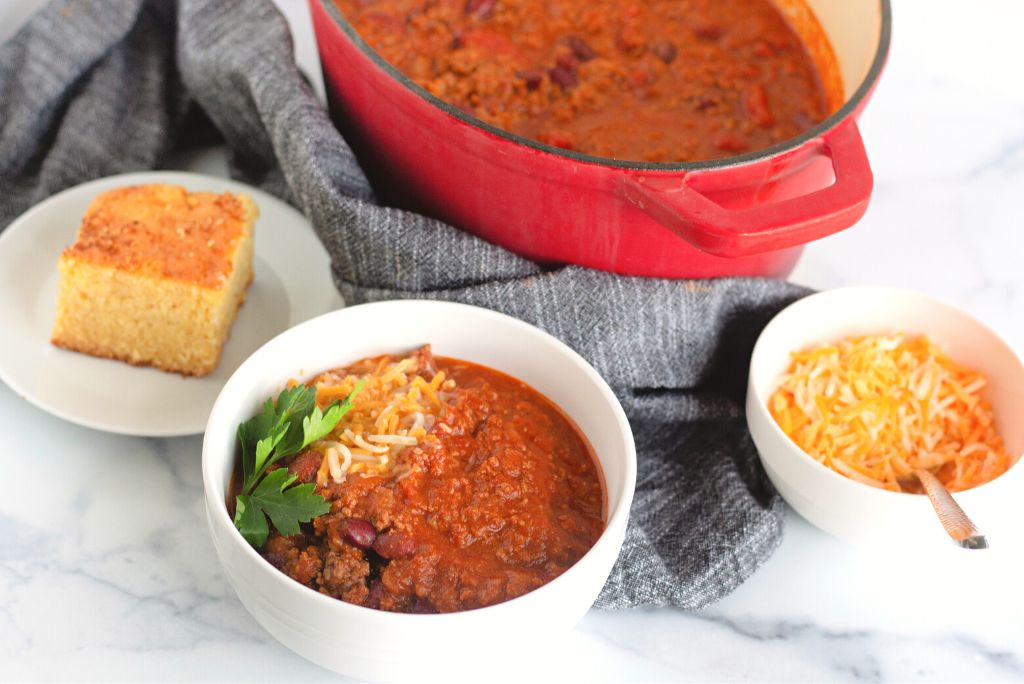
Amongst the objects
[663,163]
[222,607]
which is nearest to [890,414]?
[663,163]

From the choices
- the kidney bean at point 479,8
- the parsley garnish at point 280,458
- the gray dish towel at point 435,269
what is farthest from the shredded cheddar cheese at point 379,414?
the kidney bean at point 479,8

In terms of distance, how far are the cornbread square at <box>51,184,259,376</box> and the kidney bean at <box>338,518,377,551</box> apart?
0.66m

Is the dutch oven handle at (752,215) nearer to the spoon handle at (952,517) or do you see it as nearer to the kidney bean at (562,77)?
the spoon handle at (952,517)

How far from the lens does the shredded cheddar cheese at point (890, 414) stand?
6.78 feet

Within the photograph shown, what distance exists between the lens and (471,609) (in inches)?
67.5

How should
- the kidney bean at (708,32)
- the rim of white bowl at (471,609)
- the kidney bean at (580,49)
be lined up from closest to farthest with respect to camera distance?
1. the rim of white bowl at (471,609)
2. the kidney bean at (580,49)
3. the kidney bean at (708,32)

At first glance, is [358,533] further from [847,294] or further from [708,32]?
[708,32]

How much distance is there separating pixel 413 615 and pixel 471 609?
122mm

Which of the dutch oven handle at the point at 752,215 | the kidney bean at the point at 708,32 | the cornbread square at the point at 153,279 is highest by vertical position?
the dutch oven handle at the point at 752,215

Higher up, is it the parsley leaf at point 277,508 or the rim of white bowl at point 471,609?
the rim of white bowl at point 471,609

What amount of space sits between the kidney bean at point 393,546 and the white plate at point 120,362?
1.77 feet

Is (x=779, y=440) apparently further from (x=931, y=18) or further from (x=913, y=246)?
(x=931, y=18)

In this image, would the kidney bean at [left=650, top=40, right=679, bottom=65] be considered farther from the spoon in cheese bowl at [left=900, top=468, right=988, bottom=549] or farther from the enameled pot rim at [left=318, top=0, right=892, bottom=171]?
the spoon in cheese bowl at [left=900, top=468, right=988, bottom=549]

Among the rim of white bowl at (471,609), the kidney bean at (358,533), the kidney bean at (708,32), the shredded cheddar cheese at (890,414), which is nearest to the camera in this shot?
the rim of white bowl at (471,609)
